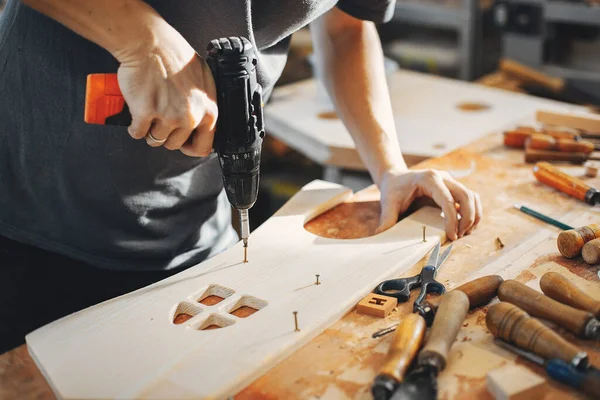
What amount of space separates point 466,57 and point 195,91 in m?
2.63

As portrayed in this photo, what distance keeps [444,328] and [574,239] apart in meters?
0.45

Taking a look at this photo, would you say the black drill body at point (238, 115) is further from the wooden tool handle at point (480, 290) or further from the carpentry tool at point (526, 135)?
the carpentry tool at point (526, 135)

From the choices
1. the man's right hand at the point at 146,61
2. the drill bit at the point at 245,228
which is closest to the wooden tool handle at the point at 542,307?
the drill bit at the point at 245,228

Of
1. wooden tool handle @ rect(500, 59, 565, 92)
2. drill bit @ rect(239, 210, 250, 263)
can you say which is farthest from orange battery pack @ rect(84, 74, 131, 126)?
wooden tool handle @ rect(500, 59, 565, 92)

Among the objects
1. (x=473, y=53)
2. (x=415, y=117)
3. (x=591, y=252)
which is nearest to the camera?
(x=591, y=252)

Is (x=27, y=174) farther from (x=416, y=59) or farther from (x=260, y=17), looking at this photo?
(x=416, y=59)

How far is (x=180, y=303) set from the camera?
4.38 ft

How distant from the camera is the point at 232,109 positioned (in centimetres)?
129

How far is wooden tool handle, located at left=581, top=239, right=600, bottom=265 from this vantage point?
140 cm

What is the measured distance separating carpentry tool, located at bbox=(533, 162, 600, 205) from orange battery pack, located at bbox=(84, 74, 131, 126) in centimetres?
114

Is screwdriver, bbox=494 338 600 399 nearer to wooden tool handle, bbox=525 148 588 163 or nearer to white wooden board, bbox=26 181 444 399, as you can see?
white wooden board, bbox=26 181 444 399

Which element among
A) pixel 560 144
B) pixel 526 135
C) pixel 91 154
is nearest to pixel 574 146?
pixel 560 144

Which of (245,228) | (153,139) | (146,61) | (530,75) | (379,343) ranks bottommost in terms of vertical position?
(379,343)

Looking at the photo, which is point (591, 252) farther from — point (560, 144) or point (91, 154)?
point (91, 154)
